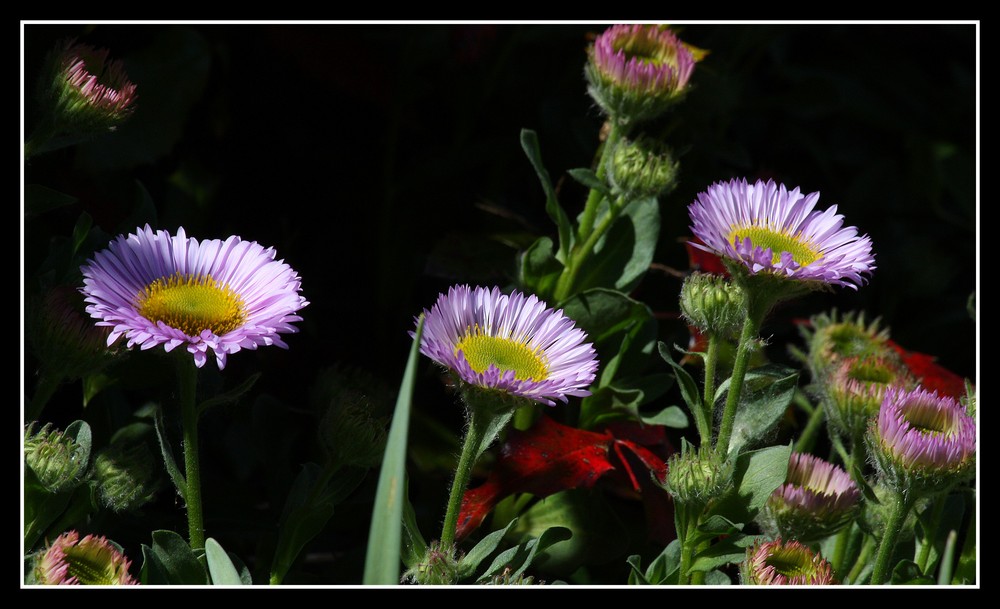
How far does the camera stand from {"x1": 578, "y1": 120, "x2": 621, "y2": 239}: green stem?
0.99 meters

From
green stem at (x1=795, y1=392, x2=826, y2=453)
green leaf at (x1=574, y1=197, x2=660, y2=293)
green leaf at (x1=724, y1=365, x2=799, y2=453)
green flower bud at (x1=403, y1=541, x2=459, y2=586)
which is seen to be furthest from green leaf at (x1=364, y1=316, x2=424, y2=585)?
green stem at (x1=795, y1=392, x2=826, y2=453)

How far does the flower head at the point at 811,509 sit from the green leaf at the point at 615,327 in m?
0.20

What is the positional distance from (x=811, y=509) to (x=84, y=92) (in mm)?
673

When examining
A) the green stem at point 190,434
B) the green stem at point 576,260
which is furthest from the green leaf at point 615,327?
the green stem at point 190,434

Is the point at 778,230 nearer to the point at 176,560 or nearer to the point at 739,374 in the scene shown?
the point at 739,374

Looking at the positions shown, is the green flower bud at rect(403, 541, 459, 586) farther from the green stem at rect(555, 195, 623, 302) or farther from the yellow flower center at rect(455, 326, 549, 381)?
the green stem at rect(555, 195, 623, 302)

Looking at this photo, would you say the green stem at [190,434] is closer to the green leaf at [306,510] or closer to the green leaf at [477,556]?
the green leaf at [306,510]

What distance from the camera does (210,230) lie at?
1.30 m

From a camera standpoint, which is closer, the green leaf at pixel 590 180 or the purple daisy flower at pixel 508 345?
the purple daisy flower at pixel 508 345

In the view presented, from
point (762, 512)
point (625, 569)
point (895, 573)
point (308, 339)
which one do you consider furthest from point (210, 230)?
point (895, 573)

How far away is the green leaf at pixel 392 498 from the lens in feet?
1.98

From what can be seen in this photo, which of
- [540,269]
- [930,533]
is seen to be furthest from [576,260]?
[930,533]

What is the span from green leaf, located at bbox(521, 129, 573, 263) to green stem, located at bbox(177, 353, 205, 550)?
374 mm

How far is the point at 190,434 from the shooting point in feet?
2.57
